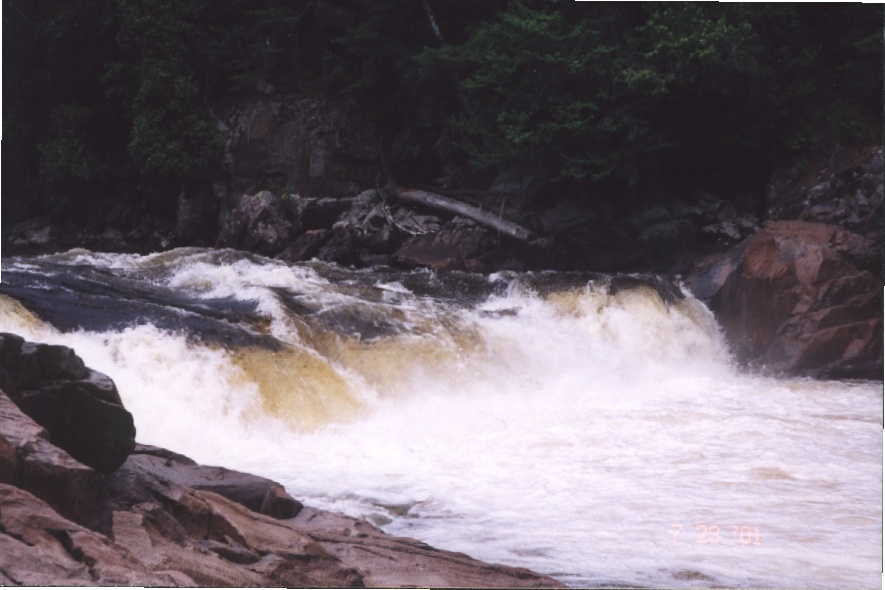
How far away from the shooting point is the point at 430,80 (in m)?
6.16

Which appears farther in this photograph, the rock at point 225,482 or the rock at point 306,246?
the rock at point 306,246

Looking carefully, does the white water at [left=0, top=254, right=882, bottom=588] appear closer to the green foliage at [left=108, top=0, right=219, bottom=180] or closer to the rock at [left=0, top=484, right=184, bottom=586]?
the green foliage at [left=108, top=0, right=219, bottom=180]

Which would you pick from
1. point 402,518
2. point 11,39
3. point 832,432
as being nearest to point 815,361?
point 832,432

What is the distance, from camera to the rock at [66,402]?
2803 millimetres

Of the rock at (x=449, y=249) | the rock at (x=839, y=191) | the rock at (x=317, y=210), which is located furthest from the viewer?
the rock at (x=449, y=249)

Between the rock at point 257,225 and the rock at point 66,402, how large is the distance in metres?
2.25

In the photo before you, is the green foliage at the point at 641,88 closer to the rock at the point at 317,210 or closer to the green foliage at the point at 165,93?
the rock at the point at 317,210

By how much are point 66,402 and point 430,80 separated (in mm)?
3853

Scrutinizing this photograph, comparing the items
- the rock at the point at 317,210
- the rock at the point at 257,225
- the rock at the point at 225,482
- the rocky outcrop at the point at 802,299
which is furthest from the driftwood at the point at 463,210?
the rock at the point at 225,482

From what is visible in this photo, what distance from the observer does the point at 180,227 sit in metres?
5.16

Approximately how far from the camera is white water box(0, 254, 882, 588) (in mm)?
2990

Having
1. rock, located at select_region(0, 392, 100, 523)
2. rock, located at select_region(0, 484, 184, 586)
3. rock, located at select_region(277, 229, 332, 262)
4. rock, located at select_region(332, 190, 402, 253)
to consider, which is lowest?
rock, located at select_region(0, 484, 184, 586)
